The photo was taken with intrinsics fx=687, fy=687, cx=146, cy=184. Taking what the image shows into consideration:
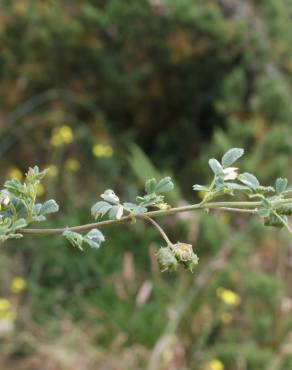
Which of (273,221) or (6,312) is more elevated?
(6,312)

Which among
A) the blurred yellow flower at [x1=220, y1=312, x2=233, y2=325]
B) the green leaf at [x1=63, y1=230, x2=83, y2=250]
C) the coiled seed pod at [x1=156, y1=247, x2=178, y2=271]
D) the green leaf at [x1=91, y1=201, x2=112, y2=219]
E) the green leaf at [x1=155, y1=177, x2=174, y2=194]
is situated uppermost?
the blurred yellow flower at [x1=220, y1=312, x2=233, y2=325]

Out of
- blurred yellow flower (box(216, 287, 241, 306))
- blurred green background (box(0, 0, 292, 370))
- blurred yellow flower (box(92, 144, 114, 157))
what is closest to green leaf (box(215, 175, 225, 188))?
blurred green background (box(0, 0, 292, 370))

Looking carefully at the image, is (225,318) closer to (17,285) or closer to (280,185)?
(17,285)

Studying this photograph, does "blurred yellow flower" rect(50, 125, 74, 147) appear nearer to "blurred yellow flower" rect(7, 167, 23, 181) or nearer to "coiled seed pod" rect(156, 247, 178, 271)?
"blurred yellow flower" rect(7, 167, 23, 181)

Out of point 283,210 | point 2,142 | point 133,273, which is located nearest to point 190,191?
point 133,273

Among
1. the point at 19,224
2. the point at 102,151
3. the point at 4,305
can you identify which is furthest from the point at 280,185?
the point at 102,151

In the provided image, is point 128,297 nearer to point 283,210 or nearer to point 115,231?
point 115,231

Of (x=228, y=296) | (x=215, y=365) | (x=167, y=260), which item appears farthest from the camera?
(x=228, y=296)
